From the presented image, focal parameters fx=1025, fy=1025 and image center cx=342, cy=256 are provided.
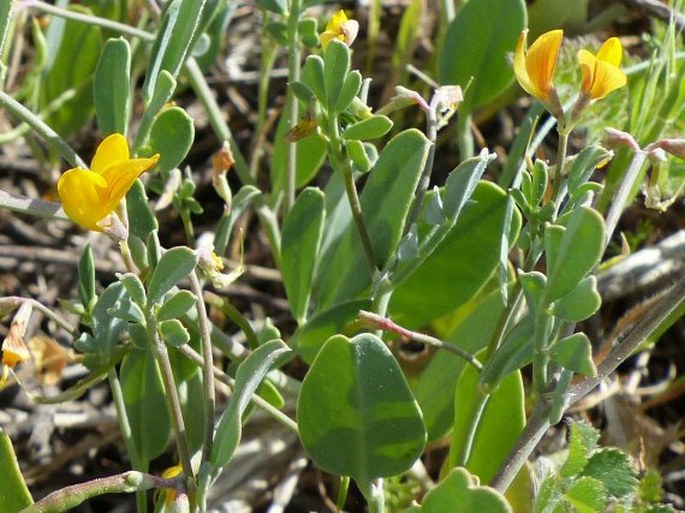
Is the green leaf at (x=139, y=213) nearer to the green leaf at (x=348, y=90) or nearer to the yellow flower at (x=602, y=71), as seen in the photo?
the green leaf at (x=348, y=90)

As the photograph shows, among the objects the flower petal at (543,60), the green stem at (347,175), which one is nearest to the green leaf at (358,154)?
the green stem at (347,175)

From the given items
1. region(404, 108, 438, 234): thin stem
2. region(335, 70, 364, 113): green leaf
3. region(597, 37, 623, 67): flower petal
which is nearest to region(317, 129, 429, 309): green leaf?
region(404, 108, 438, 234): thin stem

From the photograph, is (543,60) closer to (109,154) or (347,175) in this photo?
(347,175)

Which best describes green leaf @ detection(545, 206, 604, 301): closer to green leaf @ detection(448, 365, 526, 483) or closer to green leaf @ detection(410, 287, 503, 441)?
green leaf @ detection(448, 365, 526, 483)

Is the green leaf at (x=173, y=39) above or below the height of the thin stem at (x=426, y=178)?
above

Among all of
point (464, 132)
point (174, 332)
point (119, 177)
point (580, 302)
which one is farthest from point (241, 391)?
point (464, 132)

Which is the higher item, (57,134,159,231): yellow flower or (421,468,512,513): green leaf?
(57,134,159,231): yellow flower
